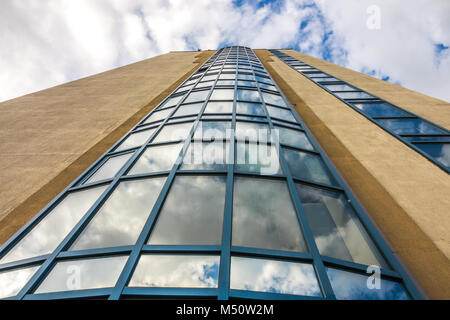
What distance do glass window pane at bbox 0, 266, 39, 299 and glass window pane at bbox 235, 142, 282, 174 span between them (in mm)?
4625

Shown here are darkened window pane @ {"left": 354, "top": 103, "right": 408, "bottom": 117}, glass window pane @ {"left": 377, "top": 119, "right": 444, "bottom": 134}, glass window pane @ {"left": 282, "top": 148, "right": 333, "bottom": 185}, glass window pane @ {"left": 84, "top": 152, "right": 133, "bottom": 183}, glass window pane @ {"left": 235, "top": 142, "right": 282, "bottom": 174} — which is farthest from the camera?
darkened window pane @ {"left": 354, "top": 103, "right": 408, "bottom": 117}

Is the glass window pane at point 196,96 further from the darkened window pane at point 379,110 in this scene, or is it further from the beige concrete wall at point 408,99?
the beige concrete wall at point 408,99

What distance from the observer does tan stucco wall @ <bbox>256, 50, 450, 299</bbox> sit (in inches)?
174

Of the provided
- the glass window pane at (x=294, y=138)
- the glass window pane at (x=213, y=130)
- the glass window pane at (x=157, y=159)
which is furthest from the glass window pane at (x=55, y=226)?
the glass window pane at (x=294, y=138)

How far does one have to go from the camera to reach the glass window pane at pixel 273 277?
3.23 m

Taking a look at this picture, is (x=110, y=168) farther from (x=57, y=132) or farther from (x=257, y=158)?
(x=57, y=132)

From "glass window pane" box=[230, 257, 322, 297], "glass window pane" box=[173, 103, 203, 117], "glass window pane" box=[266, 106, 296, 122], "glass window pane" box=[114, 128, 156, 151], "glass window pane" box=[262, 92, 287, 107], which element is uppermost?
"glass window pane" box=[262, 92, 287, 107]

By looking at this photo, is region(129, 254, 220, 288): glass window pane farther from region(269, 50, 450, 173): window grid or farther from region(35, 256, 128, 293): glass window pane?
region(269, 50, 450, 173): window grid

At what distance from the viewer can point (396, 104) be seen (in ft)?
39.0

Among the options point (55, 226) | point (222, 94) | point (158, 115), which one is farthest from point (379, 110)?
point (55, 226)

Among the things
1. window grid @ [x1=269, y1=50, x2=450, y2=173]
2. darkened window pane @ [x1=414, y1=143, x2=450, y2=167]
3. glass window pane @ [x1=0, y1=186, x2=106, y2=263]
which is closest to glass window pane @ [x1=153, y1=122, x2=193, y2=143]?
glass window pane @ [x1=0, y1=186, x2=106, y2=263]

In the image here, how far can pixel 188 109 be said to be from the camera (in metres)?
9.49

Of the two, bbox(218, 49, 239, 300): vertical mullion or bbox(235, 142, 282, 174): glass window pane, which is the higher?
bbox(235, 142, 282, 174): glass window pane

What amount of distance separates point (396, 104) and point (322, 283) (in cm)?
1287
